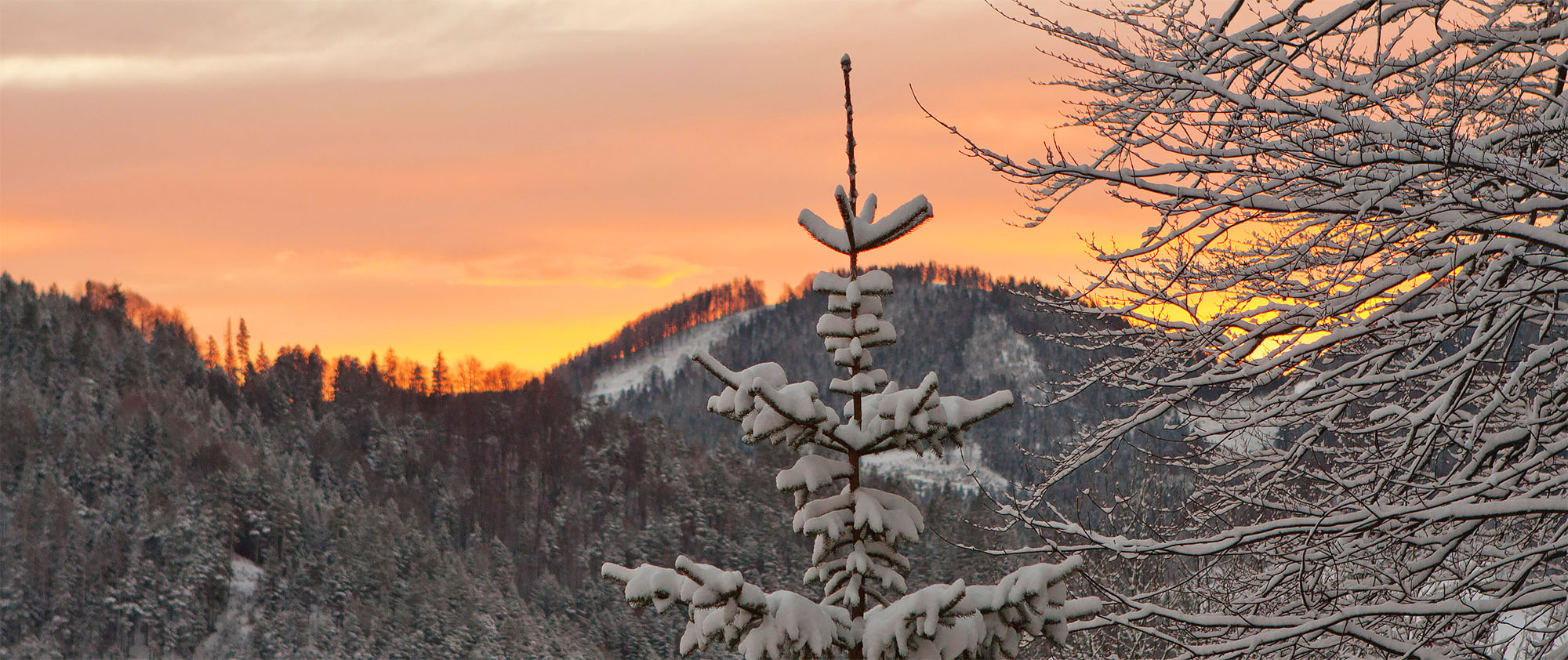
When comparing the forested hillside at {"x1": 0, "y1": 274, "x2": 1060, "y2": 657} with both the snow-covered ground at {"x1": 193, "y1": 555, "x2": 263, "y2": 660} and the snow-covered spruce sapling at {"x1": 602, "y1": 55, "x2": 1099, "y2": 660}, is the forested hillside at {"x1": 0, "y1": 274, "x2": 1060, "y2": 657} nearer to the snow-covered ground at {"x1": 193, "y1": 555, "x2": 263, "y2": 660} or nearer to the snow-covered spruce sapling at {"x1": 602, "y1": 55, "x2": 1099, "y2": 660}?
the snow-covered ground at {"x1": 193, "y1": 555, "x2": 263, "y2": 660}

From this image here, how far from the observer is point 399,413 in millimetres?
153750

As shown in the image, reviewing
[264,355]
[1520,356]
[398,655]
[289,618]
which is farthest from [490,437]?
[1520,356]

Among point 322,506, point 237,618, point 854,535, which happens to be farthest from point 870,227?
point 322,506

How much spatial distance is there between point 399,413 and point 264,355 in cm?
2345

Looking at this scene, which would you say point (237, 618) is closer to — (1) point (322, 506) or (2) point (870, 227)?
(1) point (322, 506)

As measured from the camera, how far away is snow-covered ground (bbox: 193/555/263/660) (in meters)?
96.2

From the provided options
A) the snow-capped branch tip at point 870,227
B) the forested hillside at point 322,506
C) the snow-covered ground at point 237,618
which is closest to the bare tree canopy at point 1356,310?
the snow-capped branch tip at point 870,227

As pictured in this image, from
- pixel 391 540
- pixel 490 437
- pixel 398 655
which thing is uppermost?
pixel 490 437

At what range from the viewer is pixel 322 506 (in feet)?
360

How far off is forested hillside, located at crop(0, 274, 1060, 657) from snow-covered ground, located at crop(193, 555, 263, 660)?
232 mm

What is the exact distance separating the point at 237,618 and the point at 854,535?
105008 millimetres

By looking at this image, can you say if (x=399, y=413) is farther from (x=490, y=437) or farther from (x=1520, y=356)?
(x=1520, y=356)

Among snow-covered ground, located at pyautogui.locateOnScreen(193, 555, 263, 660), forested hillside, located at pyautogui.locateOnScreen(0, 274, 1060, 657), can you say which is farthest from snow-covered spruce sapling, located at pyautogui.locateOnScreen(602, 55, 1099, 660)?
snow-covered ground, located at pyautogui.locateOnScreen(193, 555, 263, 660)

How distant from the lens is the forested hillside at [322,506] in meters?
94.4
